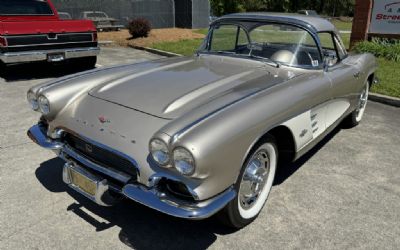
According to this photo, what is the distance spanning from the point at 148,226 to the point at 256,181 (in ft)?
3.06

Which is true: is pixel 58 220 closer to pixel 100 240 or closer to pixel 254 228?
pixel 100 240

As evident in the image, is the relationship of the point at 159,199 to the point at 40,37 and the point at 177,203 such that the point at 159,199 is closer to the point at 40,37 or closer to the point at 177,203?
the point at 177,203

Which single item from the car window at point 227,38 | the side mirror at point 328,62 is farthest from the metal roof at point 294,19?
the side mirror at point 328,62

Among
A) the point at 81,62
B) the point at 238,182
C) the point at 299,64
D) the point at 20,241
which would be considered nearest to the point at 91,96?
the point at 20,241

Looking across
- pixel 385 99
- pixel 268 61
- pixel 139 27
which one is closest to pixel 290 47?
pixel 268 61

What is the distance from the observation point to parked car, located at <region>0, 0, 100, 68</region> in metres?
7.40

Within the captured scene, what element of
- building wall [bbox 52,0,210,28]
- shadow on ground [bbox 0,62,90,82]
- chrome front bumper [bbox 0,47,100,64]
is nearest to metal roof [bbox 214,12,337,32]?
chrome front bumper [bbox 0,47,100,64]

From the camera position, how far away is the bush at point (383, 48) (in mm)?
9805

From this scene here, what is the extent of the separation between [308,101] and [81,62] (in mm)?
7068

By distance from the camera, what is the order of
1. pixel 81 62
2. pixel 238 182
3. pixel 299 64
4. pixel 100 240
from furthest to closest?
pixel 81 62 → pixel 299 64 → pixel 100 240 → pixel 238 182

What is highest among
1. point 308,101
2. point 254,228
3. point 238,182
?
point 308,101

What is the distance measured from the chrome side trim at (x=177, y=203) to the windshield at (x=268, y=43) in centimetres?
190

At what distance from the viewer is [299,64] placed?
12.4 feet

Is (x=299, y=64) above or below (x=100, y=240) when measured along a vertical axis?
above
